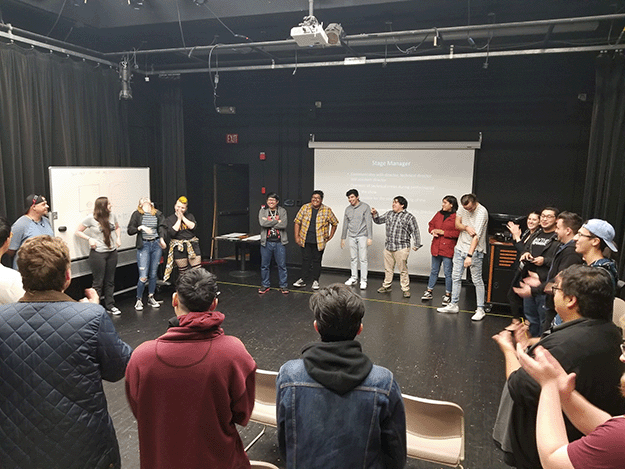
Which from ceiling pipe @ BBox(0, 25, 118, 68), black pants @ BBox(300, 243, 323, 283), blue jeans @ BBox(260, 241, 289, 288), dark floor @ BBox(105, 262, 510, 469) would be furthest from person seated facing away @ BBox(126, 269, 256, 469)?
black pants @ BBox(300, 243, 323, 283)

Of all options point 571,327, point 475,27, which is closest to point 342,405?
point 571,327

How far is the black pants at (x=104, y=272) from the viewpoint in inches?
212

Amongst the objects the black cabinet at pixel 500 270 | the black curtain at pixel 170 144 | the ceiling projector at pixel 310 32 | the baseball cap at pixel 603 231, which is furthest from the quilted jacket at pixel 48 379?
the black curtain at pixel 170 144

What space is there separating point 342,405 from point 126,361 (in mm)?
932

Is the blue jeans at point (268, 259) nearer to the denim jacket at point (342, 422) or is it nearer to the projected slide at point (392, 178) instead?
the projected slide at point (392, 178)

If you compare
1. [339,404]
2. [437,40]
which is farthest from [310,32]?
[339,404]

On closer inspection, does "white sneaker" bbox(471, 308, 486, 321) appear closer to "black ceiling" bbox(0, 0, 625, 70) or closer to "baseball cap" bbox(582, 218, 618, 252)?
"baseball cap" bbox(582, 218, 618, 252)

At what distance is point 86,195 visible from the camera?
559 centimetres

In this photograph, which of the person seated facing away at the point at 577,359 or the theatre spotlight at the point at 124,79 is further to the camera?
the theatre spotlight at the point at 124,79

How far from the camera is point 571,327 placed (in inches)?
71.1

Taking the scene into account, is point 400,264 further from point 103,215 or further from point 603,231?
point 103,215

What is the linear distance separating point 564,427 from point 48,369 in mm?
1745

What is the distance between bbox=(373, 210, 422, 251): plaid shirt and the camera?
6.46m

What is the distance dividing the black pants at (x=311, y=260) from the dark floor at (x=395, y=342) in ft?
1.03
